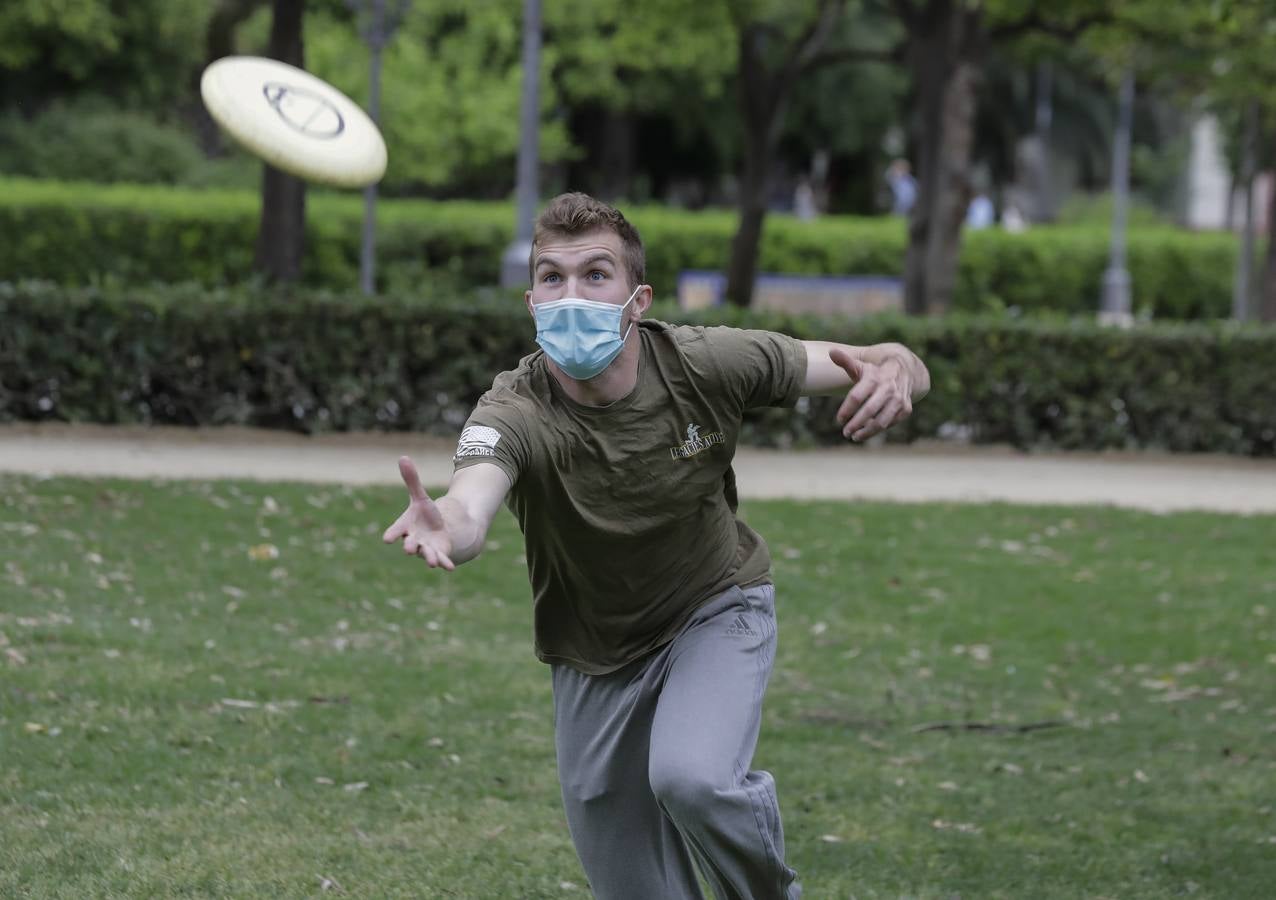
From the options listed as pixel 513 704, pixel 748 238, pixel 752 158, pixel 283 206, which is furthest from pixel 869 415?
pixel 752 158

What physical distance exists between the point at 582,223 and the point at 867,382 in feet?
2.33

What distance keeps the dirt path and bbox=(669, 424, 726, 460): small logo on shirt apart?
761 cm

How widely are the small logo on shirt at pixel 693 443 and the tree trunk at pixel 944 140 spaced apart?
14981mm

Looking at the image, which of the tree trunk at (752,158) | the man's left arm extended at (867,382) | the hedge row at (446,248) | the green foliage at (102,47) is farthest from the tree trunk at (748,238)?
the man's left arm extended at (867,382)

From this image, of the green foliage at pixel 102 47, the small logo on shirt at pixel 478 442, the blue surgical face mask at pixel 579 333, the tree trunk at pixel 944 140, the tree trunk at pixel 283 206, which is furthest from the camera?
the green foliage at pixel 102 47

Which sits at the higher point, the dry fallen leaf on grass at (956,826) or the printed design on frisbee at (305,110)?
the printed design on frisbee at (305,110)

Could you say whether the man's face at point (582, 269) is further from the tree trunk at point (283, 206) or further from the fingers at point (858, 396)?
the tree trunk at point (283, 206)

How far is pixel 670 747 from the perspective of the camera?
12.4 feet

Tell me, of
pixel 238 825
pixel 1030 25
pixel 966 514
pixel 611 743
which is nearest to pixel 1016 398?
pixel 966 514

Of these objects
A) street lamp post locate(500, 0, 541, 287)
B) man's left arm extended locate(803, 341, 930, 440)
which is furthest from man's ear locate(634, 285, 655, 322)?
street lamp post locate(500, 0, 541, 287)

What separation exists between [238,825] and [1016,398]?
9948 millimetres

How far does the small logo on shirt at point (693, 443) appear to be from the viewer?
402cm

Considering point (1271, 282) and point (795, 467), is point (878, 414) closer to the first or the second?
point (795, 467)

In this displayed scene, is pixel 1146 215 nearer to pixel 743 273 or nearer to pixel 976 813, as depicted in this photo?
pixel 743 273
